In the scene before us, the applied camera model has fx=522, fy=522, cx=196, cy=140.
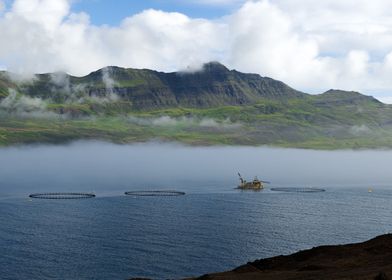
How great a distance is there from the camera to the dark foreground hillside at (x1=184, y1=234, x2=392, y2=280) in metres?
104

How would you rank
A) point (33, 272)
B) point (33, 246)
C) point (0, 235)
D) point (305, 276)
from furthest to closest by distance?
point (0, 235) < point (33, 246) < point (33, 272) < point (305, 276)

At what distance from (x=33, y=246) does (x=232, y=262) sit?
6936cm

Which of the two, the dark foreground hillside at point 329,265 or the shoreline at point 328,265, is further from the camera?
the dark foreground hillside at point 329,265

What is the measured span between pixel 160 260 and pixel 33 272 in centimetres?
3830

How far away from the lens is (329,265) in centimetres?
11700

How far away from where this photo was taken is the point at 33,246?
180 meters

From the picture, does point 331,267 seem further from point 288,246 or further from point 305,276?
point 288,246

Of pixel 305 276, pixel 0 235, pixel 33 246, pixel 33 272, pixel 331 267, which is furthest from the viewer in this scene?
pixel 0 235

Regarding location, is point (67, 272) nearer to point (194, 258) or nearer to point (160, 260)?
point (160, 260)

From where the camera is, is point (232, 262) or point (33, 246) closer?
point (232, 262)

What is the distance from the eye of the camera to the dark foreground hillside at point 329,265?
10406 cm

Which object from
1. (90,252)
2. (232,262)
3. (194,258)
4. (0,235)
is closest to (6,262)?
(90,252)

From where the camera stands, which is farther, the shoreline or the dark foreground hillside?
the dark foreground hillside

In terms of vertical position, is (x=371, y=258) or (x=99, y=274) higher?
(x=371, y=258)
